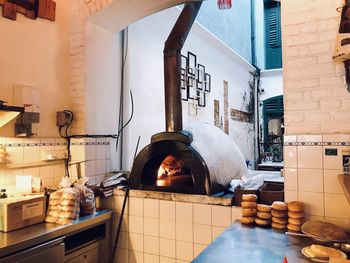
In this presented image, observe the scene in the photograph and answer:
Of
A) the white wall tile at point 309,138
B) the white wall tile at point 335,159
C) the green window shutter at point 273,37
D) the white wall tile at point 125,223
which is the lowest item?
the white wall tile at point 125,223

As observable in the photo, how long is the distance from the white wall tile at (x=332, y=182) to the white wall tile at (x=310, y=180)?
0.10 feet

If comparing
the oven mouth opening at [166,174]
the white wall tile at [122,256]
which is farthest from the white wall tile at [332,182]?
the white wall tile at [122,256]

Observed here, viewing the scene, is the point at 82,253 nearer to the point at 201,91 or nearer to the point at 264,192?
the point at 264,192

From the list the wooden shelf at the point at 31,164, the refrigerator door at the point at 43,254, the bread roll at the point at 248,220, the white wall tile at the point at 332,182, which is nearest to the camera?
the refrigerator door at the point at 43,254

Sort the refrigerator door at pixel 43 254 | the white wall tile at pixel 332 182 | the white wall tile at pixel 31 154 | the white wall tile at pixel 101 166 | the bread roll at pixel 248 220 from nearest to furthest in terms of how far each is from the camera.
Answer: the refrigerator door at pixel 43 254 → the white wall tile at pixel 332 182 → the bread roll at pixel 248 220 → the white wall tile at pixel 31 154 → the white wall tile at pixel 101 166

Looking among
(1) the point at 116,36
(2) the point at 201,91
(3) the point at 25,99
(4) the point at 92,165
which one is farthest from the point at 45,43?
(2) the point at 201,91

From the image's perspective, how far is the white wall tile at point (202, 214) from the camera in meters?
2.39

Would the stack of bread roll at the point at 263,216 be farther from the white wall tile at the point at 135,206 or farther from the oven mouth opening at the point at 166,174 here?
the white wall tile at the point at 135,206

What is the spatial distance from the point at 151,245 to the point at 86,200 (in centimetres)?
72

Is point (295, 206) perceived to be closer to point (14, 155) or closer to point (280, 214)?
point (280, 214)

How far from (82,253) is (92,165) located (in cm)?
86

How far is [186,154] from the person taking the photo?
253cm

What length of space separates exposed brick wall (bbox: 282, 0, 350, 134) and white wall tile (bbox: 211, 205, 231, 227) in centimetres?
79

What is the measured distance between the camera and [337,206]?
192 cm
